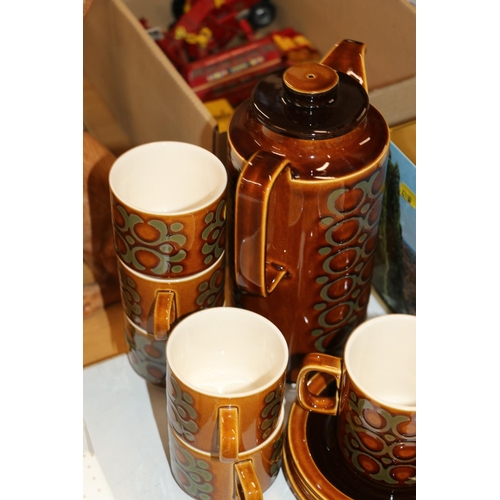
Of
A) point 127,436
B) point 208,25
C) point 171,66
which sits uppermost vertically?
point 171,66

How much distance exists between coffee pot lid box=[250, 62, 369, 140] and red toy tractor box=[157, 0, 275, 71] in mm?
602

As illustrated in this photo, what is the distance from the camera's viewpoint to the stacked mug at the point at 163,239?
0.59m

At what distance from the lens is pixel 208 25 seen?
1.19 m

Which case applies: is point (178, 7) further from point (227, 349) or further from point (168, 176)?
point (227, 349)

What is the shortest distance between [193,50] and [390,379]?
0.72 meters

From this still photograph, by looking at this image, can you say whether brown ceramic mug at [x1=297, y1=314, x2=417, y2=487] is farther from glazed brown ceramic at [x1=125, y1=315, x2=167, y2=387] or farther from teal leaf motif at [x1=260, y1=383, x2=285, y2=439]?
glazed brown ceramic at [x1=125, y1=315, x2=167, y2=387]

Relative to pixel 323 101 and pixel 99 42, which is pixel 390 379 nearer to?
pixel 323 101

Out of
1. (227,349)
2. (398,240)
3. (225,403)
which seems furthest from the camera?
(398,240)

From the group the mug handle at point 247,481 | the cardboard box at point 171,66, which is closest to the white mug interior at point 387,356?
the mug handle at point 247,481

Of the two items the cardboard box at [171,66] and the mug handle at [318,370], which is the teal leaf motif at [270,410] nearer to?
the mug handle at [318,370]

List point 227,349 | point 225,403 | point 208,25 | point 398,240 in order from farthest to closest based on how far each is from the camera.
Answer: point 208,25 → point 398,240 → point 227,349 → point 225,403

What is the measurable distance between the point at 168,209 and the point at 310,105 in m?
0.20

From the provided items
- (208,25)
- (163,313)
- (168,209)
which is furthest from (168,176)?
(208,25)
